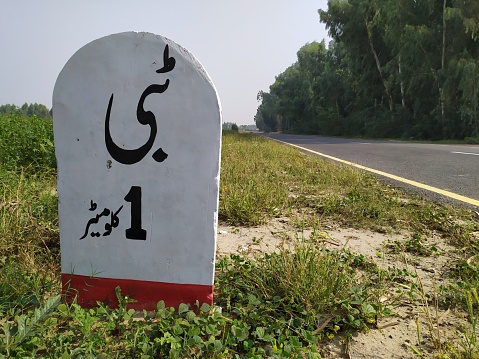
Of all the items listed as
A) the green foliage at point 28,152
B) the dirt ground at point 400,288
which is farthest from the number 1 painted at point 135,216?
the green foliage at point 28,152

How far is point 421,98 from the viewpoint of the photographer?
24.6 m

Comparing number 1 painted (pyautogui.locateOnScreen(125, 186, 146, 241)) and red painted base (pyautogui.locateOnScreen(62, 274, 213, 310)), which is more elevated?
number 1 painted (pyautogui.locateOnScreen(125, 186, 146, 241))

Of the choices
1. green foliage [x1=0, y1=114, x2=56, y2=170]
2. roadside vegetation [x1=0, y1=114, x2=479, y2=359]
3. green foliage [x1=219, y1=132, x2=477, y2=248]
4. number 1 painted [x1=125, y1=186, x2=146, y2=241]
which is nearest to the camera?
roadside vegetation [x1=0, y1=114, x2=479, y2=359]

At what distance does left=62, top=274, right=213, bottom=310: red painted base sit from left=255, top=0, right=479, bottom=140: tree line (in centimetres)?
2114

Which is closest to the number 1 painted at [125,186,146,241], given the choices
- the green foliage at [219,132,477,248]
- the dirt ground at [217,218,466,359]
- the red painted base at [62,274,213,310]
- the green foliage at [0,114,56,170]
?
the red painted base at [62,274,213,310]

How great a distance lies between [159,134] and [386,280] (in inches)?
51.7

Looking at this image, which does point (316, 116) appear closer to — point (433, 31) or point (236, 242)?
point (433, 31)

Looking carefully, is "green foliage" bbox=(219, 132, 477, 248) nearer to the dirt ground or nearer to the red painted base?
the dirt ground

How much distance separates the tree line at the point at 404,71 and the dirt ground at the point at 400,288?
1984 cm

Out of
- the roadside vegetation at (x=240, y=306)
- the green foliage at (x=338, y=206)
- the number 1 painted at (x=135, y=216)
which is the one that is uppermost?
the number 1 painted at (x=135, y=216)

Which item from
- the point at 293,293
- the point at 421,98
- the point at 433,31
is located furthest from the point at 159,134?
the point at 421,98

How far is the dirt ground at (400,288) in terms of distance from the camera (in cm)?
128

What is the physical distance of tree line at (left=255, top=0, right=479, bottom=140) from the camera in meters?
19.4

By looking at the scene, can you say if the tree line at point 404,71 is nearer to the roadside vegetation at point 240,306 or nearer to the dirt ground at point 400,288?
the dirt ground at point 400,288
